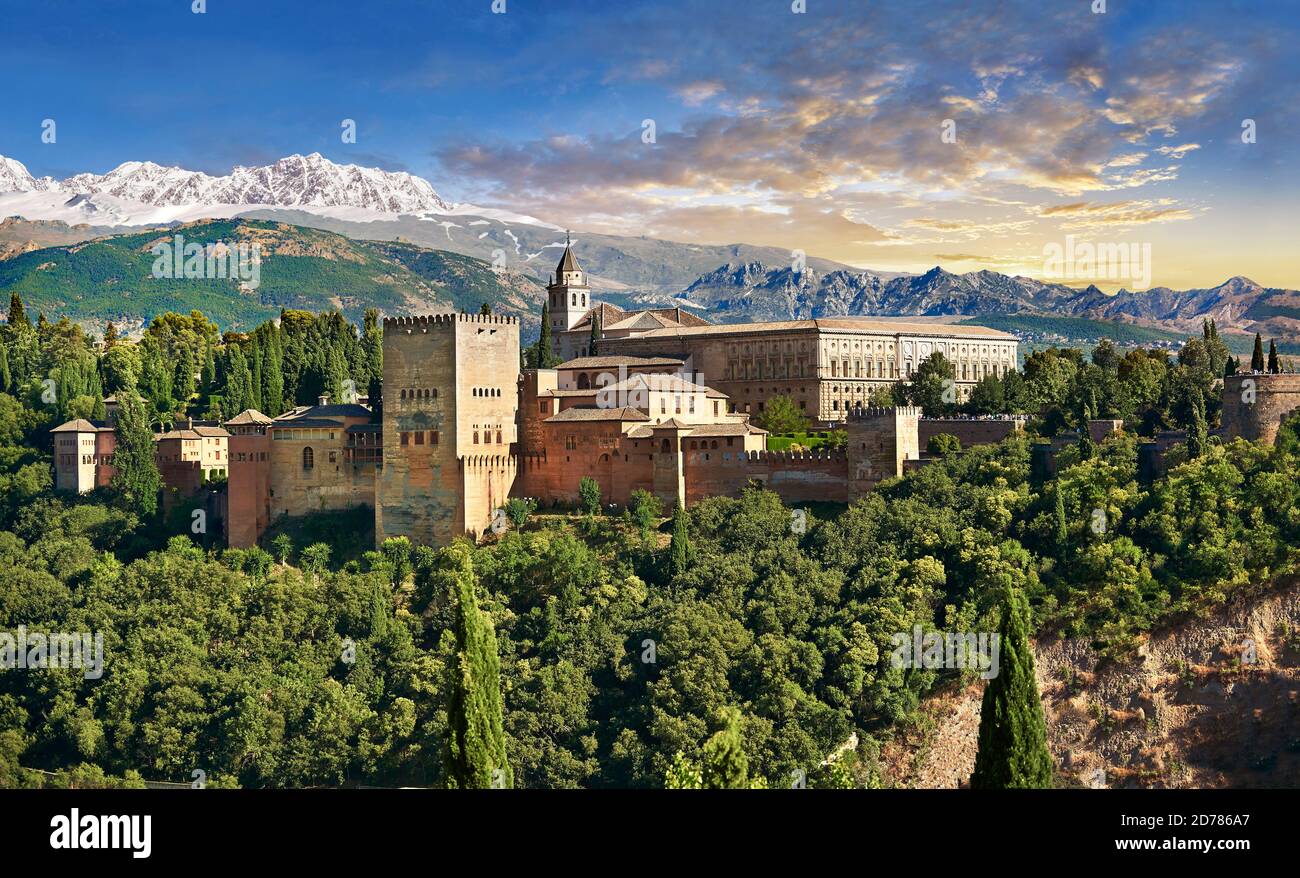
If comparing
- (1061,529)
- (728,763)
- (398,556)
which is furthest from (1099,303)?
(728,763)

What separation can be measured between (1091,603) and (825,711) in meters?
7.60

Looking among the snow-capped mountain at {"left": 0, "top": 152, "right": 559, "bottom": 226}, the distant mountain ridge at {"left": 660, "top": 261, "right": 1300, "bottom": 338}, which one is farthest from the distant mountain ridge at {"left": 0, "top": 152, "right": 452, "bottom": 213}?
the distant mountain ridge at {"left": 660, "top": 261, "right": 1300, "bottom": 338}

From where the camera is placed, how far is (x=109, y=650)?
3884 cm

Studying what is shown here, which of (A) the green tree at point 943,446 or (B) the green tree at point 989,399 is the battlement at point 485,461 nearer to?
(A) the green tree at point 943,446

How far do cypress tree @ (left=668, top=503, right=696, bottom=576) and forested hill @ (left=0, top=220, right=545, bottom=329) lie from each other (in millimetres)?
100409

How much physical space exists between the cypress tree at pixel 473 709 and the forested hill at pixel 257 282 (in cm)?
11557

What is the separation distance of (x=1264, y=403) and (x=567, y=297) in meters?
38.4

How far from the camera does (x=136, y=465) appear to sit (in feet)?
152

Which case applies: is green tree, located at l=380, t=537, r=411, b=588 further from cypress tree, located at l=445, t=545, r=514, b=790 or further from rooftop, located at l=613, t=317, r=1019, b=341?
rooftop, located at l=613, t=317, r=1019, b=341

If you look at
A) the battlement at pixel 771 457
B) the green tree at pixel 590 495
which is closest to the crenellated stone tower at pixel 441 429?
the green tree at pixel 590 495

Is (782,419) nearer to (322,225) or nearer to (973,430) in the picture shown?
(973,430)

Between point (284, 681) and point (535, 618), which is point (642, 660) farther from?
point (284, 681)

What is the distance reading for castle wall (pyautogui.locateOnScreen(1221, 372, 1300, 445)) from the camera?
1463 inches
